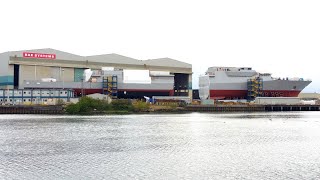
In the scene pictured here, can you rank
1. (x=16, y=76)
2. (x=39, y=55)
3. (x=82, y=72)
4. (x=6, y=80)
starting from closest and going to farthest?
(x=6, y=80), (x=39, y=55), (x=16, y=76), (x=82, y=72)

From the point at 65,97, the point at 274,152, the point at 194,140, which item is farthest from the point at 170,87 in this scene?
the point at 274,152

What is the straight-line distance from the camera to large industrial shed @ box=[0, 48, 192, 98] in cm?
6956

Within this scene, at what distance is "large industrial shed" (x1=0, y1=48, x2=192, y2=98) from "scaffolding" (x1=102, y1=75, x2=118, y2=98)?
0.16m

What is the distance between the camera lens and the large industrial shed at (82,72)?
228 ft

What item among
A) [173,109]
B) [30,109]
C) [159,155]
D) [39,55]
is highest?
[39,55]

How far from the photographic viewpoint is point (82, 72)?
74.7 m

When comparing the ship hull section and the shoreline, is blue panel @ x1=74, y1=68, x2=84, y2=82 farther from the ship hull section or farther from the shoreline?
the ship hull section

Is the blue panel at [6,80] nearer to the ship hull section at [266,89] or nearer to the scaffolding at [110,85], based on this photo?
the scaffolding at [110,85]

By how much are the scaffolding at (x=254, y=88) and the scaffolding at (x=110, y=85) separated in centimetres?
2395

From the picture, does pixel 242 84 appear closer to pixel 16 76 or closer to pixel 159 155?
pixel 16 76

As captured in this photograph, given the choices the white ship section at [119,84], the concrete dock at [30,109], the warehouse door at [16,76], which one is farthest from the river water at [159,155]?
the warehouse door at [16,76]

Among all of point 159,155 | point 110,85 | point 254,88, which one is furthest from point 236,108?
point 159,155

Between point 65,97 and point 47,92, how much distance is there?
108 inches

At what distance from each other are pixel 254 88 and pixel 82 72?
29.7 m
